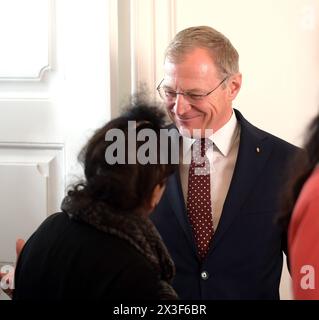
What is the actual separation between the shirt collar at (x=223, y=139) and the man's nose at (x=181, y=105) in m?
0.07

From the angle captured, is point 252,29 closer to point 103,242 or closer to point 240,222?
point 240,222

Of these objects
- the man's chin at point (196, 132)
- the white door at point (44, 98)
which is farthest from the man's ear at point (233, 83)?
the white door at point (44, 98)

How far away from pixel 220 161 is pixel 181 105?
16 cm

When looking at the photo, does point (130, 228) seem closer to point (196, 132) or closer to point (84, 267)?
point (84, 267)

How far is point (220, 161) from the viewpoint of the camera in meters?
1.41

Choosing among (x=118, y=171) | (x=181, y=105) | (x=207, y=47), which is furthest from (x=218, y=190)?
(x=118, y=171)

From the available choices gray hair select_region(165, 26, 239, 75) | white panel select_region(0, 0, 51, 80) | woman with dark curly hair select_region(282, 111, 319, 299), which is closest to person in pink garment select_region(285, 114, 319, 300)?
woman with dark curly hair select_region(282, 111, 319, 299)

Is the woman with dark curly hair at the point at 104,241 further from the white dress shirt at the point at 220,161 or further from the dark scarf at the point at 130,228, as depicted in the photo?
the white dress shirt at the point at 220,161

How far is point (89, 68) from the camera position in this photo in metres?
1.69

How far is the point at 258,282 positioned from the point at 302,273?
50 cm

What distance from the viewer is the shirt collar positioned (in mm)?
1399

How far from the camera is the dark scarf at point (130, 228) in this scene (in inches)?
36.2

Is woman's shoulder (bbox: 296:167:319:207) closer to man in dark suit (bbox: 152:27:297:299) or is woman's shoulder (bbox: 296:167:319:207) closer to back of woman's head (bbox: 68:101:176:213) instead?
back of woman's head (bbox: 68:101:176:213)
